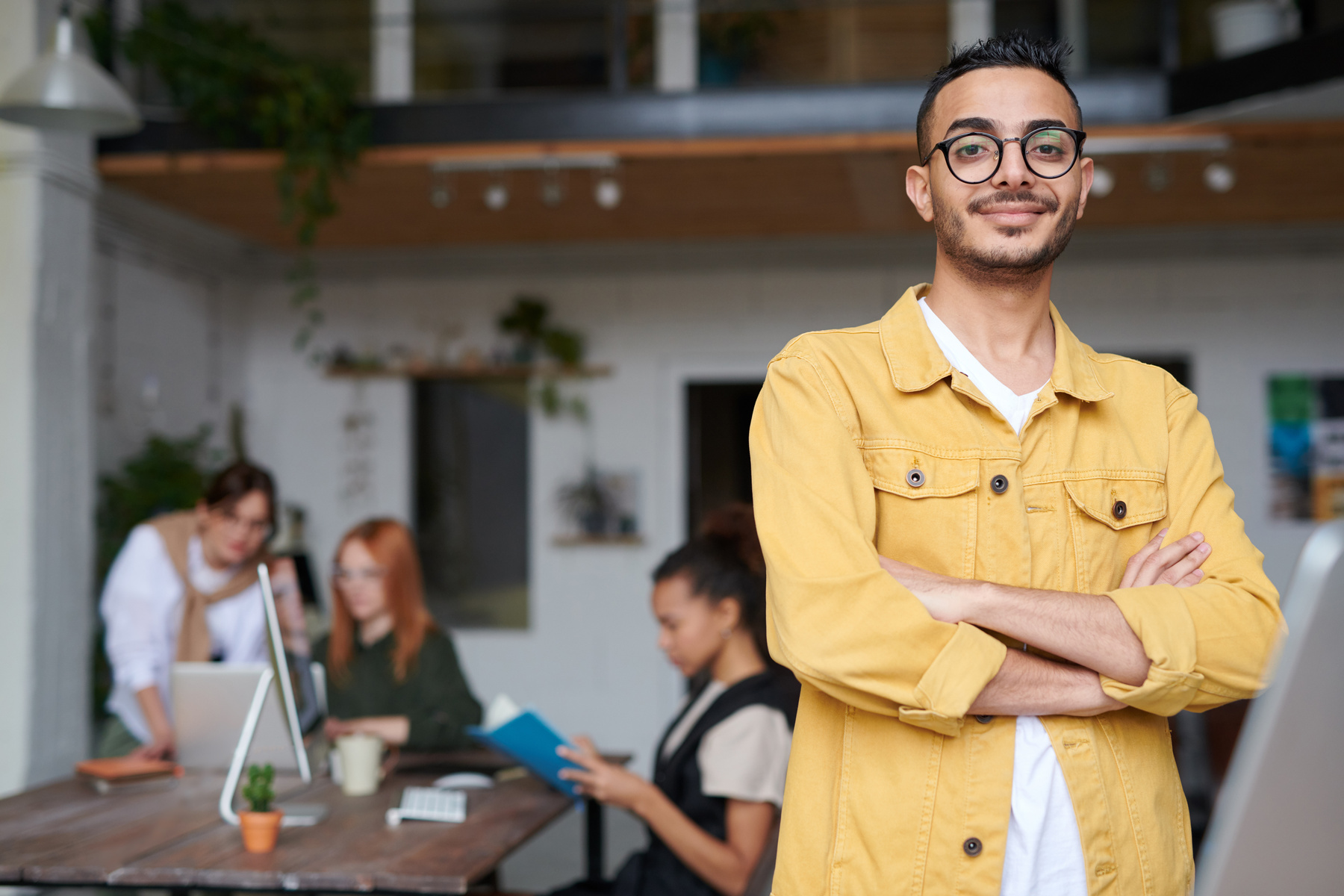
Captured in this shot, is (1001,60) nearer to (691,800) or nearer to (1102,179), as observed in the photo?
(691,800)

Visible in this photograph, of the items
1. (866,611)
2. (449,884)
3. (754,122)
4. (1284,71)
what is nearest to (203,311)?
(754,122)

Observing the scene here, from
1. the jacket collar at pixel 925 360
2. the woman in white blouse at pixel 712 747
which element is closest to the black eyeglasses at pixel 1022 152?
the jacket collar at pixel 925 360

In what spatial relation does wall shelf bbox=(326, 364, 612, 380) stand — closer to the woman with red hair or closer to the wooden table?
the woman with red hair

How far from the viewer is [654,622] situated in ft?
19.7

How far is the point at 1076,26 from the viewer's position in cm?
519

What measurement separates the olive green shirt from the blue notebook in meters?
0.61

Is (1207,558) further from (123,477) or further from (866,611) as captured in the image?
(123,477)

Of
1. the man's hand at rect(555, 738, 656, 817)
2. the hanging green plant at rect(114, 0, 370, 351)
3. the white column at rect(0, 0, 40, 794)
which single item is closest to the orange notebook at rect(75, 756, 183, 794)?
the man's hand at rect(555, 738, 656, 817)

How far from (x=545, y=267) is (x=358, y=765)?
3.76m

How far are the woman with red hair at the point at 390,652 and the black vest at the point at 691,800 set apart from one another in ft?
3.57

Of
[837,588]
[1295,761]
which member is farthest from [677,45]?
Answer: [1295,761]

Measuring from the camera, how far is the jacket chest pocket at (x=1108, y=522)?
1.26m

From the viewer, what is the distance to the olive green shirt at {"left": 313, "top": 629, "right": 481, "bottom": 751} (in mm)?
3354

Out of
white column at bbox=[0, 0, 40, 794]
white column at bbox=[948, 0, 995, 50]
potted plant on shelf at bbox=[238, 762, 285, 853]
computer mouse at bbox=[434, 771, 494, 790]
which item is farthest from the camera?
white column at bbox=[948, 0, 995, 50]
